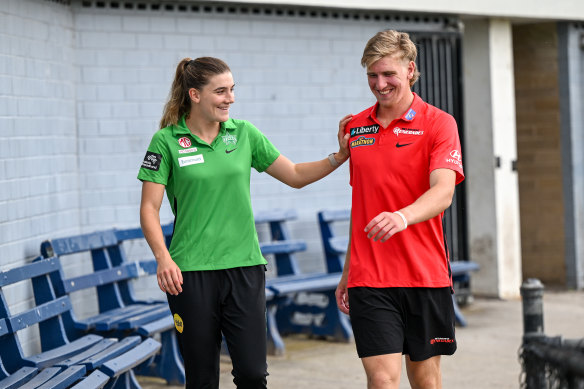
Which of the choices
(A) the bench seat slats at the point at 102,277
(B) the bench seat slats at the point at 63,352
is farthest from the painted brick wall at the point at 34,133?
(B) the bench seat slats at the point at 63,352

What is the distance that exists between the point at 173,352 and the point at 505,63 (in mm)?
5199

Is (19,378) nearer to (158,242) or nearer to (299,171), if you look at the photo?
(158,242)

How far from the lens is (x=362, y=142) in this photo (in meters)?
4.33

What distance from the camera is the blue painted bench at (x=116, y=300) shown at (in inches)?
247

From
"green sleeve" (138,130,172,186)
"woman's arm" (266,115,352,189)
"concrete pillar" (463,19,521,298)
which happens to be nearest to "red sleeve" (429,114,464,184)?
"woman's arm" (266,115,352,189)

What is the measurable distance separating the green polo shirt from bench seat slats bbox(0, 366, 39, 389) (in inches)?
46.4

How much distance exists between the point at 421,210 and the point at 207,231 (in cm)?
102

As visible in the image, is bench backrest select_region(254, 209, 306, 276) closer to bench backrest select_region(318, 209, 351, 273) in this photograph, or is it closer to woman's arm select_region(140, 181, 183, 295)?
bench backrest select_region(318, 209, 351, 273)

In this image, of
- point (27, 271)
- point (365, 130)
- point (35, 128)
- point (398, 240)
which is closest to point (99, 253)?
point (35, 128)

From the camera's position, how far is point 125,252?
798 centimetres

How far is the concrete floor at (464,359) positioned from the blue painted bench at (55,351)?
93 centimetres

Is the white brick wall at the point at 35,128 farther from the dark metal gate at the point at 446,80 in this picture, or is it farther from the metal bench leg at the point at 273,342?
the dark metal gate at the point at 446,80

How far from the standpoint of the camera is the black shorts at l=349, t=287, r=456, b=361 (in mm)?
4211

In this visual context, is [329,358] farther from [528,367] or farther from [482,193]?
[528,367]
